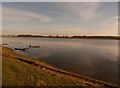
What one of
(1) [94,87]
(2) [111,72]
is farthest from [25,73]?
(2) [111,72]

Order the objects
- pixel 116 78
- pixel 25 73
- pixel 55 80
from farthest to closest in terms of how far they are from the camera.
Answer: pixel 116 78
pixel 25 73
pixel 55 80

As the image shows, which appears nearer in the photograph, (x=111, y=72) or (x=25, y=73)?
(x=25, y=73)

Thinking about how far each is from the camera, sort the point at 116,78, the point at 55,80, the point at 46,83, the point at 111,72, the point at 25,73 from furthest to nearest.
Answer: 1. the point at 111,72
2. the point at 116,78
3. the point at 25,73
4. the point at 55,80
5. the point at 46,83

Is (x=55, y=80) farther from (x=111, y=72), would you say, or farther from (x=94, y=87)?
(x=111, y=72)

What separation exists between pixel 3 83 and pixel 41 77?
12.1ft

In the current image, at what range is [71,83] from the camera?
1525 centimetres

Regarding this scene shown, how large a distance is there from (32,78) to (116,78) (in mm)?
13005

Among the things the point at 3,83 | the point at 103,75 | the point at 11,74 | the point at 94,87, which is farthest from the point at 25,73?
the point at 103,75

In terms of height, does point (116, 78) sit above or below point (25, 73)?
below

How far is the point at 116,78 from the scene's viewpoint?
23.1 meters

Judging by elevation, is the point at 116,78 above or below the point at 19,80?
below

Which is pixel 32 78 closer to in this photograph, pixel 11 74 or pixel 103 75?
pixel 11 74

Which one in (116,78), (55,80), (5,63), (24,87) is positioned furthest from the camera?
(116,78)

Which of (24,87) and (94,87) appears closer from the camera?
(24,87)
